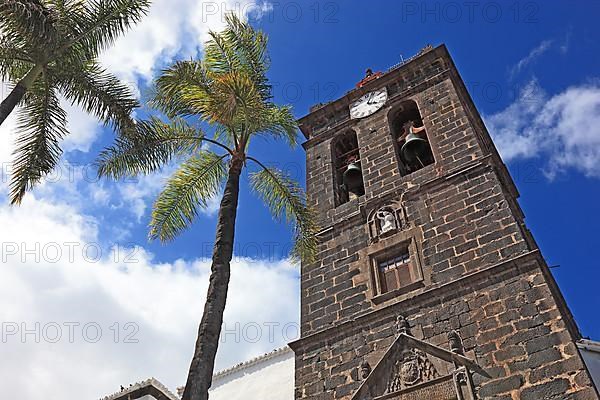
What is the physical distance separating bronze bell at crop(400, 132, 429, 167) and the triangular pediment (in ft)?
19.1

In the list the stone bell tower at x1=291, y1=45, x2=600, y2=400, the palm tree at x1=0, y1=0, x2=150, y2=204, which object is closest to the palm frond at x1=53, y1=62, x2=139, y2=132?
the palm tree at x1=0, y1=0, x2=150, y2=204

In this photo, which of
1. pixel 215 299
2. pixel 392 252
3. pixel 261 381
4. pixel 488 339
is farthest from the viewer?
pixel 261 381

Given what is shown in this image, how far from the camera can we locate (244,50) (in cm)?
1229

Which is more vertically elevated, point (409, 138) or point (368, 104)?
point (368, 104)

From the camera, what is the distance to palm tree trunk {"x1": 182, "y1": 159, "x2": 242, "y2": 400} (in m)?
7.98

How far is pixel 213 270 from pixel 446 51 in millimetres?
11677

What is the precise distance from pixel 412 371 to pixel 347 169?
720 cm

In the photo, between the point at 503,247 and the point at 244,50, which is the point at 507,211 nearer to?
the point at 503,247

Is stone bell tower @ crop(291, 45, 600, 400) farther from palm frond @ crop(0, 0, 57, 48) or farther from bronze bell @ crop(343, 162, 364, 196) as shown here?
palm frond @ crop(0, 0, 57, 48)

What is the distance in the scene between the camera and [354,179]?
16875 millimetres

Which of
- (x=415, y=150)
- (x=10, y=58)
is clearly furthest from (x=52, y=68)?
(x=415, y=150)

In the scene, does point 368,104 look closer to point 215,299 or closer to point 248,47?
point 248,47

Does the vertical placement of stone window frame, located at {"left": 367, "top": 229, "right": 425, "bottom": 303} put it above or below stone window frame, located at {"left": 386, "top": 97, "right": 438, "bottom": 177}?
below

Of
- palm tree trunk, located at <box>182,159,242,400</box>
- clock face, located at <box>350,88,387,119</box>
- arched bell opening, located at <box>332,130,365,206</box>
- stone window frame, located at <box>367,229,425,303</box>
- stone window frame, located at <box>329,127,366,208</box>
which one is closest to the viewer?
palm tree trunk, located at <box>182,159,242,400</box>
